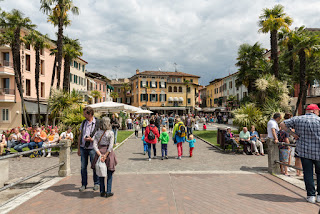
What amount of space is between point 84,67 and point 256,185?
44148mm

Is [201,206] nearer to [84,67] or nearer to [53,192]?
[53,192]

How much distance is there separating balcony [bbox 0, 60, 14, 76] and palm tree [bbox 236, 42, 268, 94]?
25880mm

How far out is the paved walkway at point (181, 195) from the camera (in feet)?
12.8

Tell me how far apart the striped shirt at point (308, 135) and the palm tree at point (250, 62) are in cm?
1856

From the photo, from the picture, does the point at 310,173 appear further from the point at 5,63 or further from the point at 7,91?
the point at 5,63

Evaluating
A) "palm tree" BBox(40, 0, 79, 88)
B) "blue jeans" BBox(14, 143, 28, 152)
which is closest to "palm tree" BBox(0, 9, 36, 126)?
"palm tree" BBox(40, 0, 79, 88)

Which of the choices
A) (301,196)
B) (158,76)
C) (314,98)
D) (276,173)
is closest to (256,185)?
(301,196)

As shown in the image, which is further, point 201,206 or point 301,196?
point 301,196

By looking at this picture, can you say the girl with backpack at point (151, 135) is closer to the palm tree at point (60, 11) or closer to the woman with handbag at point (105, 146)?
the woman with handbag at point (105, 146)

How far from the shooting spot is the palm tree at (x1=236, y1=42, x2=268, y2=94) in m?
21.7

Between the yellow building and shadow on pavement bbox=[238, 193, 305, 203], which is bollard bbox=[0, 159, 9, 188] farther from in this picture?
the yellow building

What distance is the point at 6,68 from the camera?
25906 mm

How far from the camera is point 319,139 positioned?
13.3 ft

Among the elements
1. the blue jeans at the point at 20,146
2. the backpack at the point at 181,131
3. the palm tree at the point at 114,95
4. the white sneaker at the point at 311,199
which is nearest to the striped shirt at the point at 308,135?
the white sneaker at the point at 311,199
